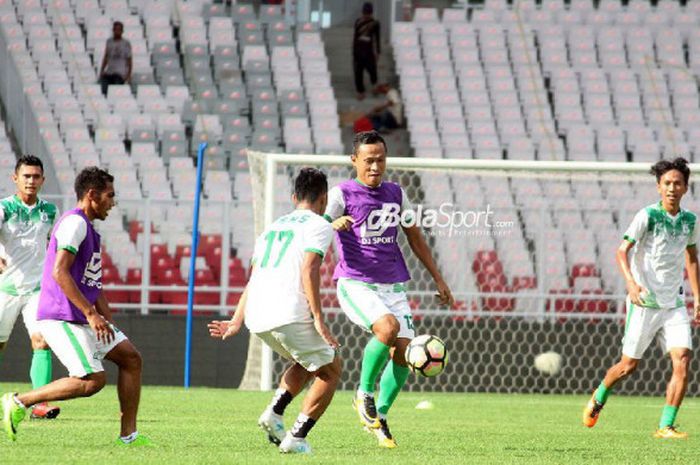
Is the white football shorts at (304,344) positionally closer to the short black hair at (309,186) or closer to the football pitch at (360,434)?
the football pitch at (360,434)

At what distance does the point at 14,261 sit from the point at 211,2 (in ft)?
44.2

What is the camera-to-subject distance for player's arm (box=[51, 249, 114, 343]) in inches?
281

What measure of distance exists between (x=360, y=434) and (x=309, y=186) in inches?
89.4

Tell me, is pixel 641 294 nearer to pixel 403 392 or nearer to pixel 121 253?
pixel 403 392

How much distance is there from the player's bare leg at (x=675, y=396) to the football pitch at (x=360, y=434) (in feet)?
0.42

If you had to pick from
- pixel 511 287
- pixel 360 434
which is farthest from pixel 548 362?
pixel 360 434

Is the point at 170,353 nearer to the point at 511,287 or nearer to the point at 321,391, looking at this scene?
the point at 511,287

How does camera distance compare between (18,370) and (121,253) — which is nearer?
(18,370)

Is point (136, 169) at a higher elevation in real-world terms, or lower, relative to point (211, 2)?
lower

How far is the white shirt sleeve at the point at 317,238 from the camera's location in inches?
284

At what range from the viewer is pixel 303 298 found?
729 cm

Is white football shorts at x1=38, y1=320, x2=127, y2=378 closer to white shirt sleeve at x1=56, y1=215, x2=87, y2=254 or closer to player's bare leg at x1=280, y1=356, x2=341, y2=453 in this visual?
white shirt sleeve at x1=56, y1=215, x2=87, y2=254

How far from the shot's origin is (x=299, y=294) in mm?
7270

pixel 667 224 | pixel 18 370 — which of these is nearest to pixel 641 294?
pixel 667 224
